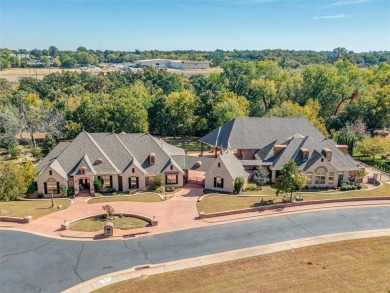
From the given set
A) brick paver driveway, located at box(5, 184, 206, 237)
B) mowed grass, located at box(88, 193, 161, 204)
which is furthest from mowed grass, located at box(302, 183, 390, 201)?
mowed grass, located at box(88, 193, 161, 204)

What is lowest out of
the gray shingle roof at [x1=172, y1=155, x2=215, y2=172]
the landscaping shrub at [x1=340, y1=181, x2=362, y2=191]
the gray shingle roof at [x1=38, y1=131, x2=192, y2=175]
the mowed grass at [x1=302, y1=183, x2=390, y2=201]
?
the mowed grass at [x1=302, y1=183, x2=390, y2=201]

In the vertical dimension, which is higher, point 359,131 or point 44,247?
point 359,131

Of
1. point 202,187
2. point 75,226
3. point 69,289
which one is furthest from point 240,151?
point 69,289

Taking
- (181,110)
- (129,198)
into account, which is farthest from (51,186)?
(181,110)

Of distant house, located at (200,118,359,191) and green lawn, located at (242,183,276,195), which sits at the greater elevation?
distant house, located at (200,118,359,191)

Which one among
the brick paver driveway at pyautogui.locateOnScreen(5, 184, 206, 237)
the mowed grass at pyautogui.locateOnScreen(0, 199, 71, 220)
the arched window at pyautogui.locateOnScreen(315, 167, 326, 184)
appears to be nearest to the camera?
the brick paver driveway at pyautogui.locateOnScreen(5, 184, 206, 237)

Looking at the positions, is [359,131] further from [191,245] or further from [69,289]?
[69,289]

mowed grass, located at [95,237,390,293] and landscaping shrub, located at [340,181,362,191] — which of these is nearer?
mowed grass, located at [95,237,390,293]

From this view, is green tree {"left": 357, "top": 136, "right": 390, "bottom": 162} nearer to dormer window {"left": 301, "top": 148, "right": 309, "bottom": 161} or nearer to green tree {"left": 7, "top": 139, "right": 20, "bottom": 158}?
dormer window {"left": 301, "top": 148, "right": 309, "bottom": 161}
